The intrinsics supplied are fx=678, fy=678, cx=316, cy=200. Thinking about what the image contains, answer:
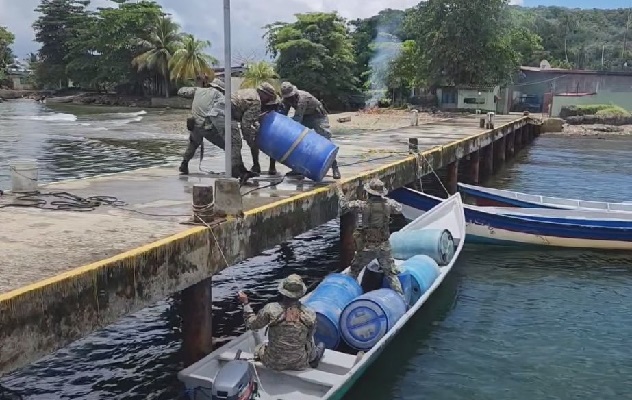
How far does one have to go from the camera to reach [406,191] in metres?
16.4

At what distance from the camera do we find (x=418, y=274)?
1078cm

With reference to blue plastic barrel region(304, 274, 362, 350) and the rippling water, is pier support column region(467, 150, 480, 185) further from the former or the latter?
blue plastic barrel region(304, 274, 362, 350)

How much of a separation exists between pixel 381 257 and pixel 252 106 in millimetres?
3370

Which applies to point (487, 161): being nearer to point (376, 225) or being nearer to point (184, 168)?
point (184, 168)

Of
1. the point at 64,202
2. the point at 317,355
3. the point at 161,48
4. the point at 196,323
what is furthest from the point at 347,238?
the point at 161,48

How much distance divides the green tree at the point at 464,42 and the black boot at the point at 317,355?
4631cm

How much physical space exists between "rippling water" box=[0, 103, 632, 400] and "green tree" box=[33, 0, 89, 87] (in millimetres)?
79919

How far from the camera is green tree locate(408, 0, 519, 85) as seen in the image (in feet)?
166

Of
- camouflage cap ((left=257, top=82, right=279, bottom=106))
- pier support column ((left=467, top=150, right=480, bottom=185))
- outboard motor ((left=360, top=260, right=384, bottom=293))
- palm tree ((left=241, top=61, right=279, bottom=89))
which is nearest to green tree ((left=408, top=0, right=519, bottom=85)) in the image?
palm tree ((left=241, top=61, right=279, bottom=89))

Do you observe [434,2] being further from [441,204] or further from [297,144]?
[297,144]

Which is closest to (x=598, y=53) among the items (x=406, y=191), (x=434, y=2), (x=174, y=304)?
(x=434, y=2)

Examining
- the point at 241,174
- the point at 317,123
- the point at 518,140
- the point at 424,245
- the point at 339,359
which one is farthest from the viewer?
the point at 518,140

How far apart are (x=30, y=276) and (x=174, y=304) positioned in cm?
572

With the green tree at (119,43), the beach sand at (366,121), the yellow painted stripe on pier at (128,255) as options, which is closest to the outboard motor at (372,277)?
the yellow painted stripe on pier at (128,255)
